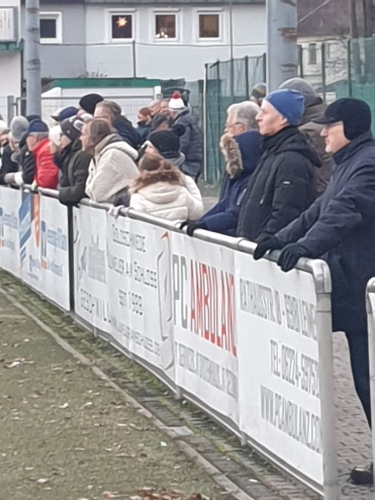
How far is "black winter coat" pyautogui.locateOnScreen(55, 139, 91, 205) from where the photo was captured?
1165 centimetres

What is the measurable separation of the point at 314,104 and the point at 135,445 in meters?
2.80

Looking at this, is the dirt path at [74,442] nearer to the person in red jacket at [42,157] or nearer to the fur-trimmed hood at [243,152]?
the fur-trimmed hood at [243,152]

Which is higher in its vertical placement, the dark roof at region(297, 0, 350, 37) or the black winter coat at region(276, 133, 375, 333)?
the dark roof at region(297, 0, 350, 37)

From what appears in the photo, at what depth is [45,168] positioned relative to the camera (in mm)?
13805

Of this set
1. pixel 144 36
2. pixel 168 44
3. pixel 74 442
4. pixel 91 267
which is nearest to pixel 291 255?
pixel 74 442

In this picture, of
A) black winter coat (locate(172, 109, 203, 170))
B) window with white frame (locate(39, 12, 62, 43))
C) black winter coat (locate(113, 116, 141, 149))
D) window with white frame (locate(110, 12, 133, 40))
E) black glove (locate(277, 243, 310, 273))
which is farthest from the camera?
window with white frame (locate(110, 12, 133, 40))

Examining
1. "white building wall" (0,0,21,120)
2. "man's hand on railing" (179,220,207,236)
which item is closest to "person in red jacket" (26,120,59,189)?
"man's hand on railing" (179,220,207,236)

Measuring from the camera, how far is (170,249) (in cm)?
866

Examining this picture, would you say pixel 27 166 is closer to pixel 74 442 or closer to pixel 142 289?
pixel 142 289

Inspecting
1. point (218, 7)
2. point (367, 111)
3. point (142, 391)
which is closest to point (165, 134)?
point (142, 391)

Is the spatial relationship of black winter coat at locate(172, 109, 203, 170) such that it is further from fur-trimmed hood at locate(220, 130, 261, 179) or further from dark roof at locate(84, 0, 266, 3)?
dark roof at locate(84, 0, 266, 3)

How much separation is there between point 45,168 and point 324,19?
125ft

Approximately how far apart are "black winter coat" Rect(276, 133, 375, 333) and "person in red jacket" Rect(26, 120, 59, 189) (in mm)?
7451

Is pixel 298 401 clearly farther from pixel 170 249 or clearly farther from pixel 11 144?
pixel 11 144
